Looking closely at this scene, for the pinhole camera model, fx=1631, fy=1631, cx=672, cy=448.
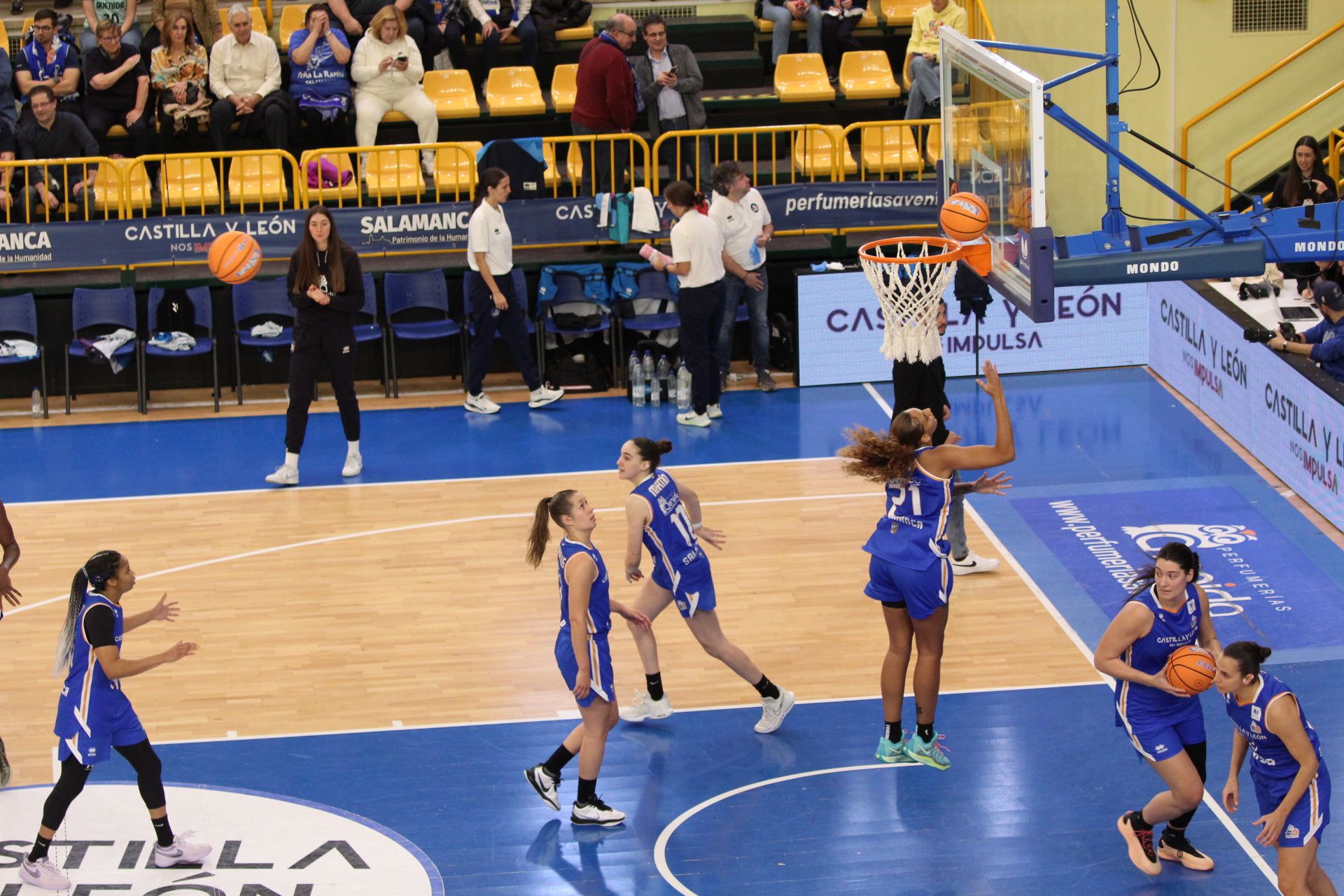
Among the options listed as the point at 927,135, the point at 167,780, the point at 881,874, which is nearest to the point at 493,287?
the point at 927,135

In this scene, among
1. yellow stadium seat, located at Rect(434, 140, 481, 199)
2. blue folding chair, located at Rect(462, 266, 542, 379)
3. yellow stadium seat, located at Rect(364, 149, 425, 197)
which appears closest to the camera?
blue folding chair, located at Rect(462, 266, 542, 379)

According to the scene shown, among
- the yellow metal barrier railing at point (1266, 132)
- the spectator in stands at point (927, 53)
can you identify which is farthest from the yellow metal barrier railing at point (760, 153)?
the yellow metal barrier railing at point (1266, 132)

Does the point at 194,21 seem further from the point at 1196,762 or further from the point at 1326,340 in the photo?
the point at 1196,762

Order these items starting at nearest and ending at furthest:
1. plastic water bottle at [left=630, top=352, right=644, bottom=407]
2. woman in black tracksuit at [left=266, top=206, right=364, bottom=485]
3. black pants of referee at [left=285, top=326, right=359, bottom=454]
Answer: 1. woman in black tracksuit at [left=266, top=206, right=364, bottom=485]
2. black pants of referee at [left=285, top=326, right=359, bottom=454]
3. plastic water bottle at [left=630, top=352, right=644, bottom=407]

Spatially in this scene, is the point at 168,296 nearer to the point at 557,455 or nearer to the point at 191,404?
the point at 191,404

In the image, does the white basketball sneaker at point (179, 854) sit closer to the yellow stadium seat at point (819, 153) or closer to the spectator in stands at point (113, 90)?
the yellow stadium seat at point (819, 153)

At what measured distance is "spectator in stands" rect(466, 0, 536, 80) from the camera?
718 inches

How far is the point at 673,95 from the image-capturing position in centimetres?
1666

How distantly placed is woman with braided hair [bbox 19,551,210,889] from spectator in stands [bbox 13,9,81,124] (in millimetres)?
11069

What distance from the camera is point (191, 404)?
51.1 ft

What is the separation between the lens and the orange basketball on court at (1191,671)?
6.73 meters

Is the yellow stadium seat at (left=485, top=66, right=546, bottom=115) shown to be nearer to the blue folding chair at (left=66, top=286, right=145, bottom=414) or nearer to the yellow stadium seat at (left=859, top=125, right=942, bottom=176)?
the yellow stadium seat at (left=859, top=125, right=942, bottom=176)

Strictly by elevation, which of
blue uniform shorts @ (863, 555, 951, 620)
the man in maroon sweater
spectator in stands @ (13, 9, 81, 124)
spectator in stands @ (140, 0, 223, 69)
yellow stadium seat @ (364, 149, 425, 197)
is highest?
spectator in stands @ (140, 0, 223, 69)

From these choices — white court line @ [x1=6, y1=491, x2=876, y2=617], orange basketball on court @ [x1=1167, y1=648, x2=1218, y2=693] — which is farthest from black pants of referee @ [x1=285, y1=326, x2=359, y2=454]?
orange basketball on court @ [x1=1167, y1=648, x2=1218, y2=693]
